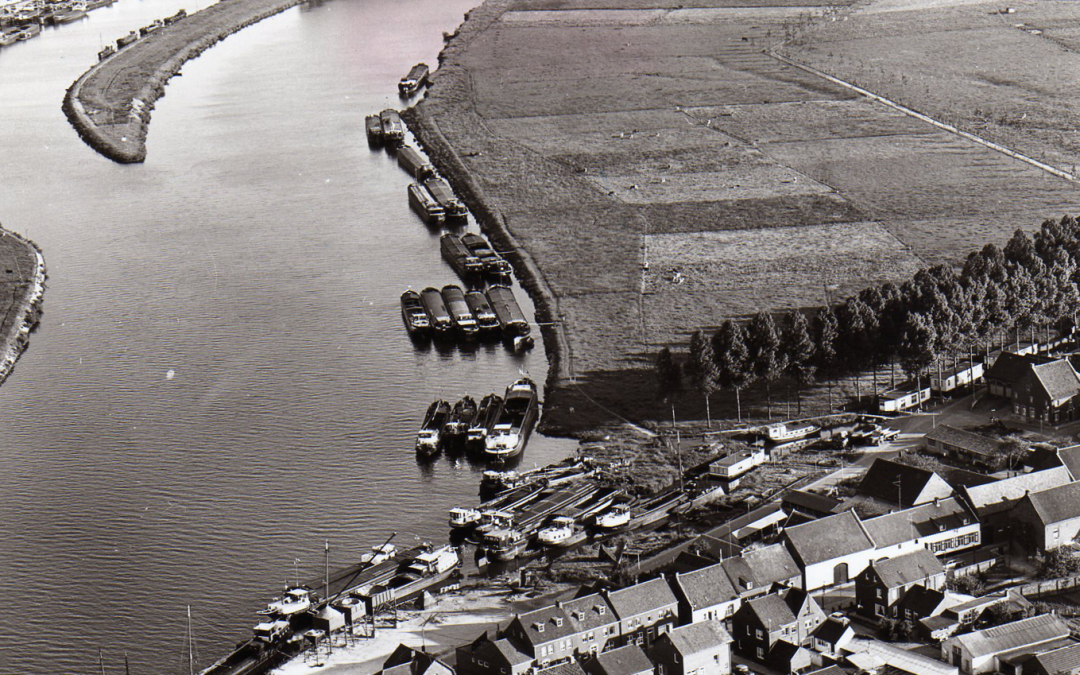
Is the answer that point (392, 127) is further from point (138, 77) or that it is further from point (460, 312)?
point (460, 312)

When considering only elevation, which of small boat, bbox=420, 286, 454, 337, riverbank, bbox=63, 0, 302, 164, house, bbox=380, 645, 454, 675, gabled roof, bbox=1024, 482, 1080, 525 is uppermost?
→ riverbank, bbox=63, 0, 302, 164

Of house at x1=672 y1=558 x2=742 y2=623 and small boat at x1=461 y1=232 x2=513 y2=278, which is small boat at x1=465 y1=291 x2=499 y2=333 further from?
house at x1=672 y1=558 x2=742 y2=623

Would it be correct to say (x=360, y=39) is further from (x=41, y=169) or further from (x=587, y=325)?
(x=587, y=325)

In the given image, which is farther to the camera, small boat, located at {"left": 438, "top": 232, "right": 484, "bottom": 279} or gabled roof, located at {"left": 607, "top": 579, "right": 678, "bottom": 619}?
small boat, located at {"left": 438, "top": 232, "right": 484, "bottom": 279}

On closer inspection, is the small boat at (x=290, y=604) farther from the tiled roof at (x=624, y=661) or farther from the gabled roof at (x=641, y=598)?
the tiled roof at (x=624, y=661)

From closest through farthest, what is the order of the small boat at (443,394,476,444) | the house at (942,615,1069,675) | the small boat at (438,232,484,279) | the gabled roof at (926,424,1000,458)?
1. the house at (942,615,1069,675)
2. the gabled roof at (926,424,1000,458)
3. the small boat at (443,394,476,444)
4. the small boat at (438,232,484,279)

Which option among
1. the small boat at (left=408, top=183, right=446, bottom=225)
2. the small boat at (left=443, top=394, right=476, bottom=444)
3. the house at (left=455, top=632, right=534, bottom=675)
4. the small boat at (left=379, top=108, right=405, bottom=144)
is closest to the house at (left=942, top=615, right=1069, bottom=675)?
the house at (left=455, top=632, right=534, bottom=675)

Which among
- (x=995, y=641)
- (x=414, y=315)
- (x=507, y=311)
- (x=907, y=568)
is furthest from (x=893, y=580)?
(x=414, y=315)
